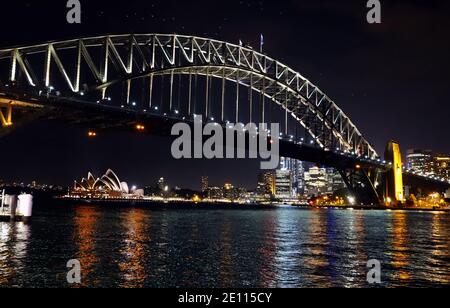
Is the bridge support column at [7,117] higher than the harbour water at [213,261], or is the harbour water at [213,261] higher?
the bridge support column at [7,117]

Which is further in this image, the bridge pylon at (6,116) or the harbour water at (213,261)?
the bridge pylon at (6,116)

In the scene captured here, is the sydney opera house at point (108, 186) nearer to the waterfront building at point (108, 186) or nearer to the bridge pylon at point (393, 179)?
the waterfront building at point (108, 186)

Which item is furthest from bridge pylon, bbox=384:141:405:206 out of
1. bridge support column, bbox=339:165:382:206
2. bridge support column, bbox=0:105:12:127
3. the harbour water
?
bridge support column, bbox=0:105:12:127

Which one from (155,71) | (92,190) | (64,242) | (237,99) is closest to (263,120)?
(237,99)

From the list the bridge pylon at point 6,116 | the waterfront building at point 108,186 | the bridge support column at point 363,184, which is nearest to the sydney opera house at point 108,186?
the waterfront building at point 108,186

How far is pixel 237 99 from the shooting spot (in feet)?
246

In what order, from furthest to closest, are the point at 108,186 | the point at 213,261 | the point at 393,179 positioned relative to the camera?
the point at 108,186 → the point at 393,179 → the point at 213,261

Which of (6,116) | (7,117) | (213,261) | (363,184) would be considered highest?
(6,116)

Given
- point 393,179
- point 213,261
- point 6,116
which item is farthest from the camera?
point 393,179

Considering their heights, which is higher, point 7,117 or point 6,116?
point 6,116

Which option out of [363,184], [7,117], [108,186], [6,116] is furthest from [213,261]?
[108,186]

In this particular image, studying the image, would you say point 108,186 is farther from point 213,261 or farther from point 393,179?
point 213,261
